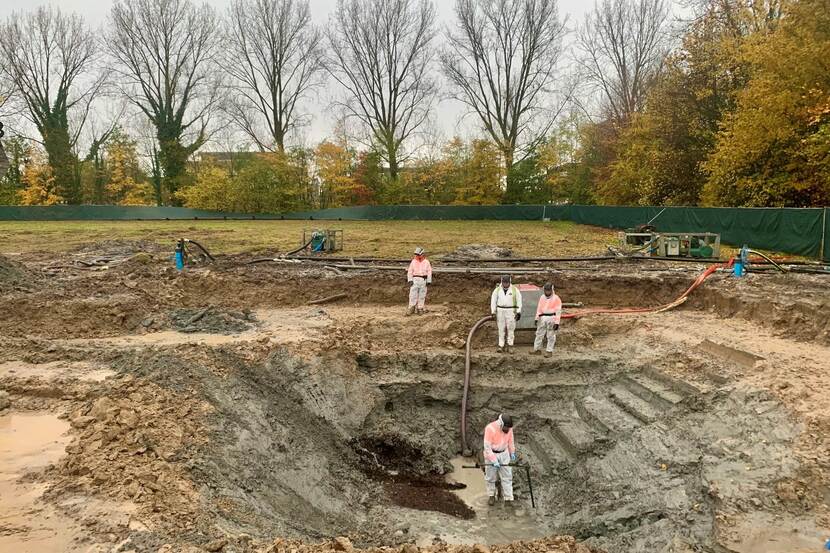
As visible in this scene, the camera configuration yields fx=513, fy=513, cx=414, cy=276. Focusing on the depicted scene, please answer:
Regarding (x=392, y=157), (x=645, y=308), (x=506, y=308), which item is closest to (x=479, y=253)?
(x=645, y=308)

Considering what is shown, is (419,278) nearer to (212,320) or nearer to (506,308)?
(506,308)

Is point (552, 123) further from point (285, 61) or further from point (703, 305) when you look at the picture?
point (703, 305)

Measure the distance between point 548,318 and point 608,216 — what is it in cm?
2537

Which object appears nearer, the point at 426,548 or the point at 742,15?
the point at 426,548

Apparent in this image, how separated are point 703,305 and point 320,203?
40.6 metres

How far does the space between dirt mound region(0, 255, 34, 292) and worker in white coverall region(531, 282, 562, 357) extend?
13537 millimetres

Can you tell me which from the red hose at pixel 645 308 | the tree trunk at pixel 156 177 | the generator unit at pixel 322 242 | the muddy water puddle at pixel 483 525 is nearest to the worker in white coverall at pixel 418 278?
the red hose at pixel 645 308

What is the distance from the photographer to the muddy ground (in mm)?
5750

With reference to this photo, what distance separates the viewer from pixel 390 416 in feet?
36.2

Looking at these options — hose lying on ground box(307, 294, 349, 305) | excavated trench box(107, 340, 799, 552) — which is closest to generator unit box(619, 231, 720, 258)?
excavated trench box(107, 340, 799, 552)

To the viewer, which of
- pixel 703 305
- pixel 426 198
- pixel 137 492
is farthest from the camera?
pixel 426 198

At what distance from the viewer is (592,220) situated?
36906 millimetres

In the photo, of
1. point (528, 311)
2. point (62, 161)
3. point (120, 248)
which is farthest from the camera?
point (62, 161)

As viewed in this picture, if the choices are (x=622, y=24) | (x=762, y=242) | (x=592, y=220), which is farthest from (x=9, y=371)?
(x=622, y=24)
